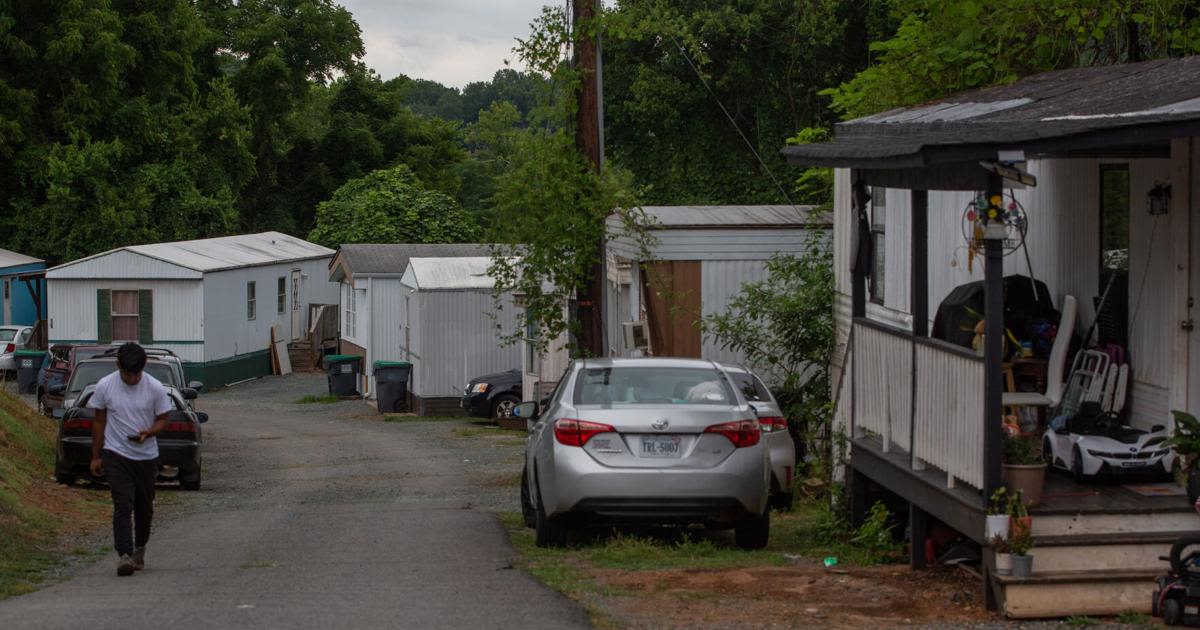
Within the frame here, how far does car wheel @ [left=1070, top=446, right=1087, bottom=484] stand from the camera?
8818 millimetres

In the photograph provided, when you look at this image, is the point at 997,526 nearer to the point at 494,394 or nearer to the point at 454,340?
the point at 494,394

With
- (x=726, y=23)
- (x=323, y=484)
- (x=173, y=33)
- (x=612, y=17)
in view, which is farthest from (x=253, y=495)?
(x=173, y=33)

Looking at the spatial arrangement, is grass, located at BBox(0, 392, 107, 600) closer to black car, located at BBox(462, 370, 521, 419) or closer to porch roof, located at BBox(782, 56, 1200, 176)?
porch roof, located at BBox(782, 56, 1200, 176)

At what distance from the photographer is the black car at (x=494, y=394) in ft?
99.0

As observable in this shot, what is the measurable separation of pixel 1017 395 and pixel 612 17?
8.01 metres

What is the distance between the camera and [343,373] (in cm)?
3775

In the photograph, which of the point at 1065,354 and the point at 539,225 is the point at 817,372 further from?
the point at 1065,354

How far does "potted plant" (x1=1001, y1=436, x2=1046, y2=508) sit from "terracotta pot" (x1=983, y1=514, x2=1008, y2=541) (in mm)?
240

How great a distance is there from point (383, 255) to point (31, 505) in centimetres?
2449

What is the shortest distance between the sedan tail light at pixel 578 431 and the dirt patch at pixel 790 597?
0.97 meters

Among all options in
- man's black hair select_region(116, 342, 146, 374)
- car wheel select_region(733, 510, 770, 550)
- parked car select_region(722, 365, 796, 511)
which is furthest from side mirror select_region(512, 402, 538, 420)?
man's black hair select_region(116, 342, 146, 374)

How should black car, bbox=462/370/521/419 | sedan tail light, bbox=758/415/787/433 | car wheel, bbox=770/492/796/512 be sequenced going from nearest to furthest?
sedan tail light, bbox=758/415/787/433 → car wheel, bbox=770/492/796/512 → black car, bbox=462/370/521/419

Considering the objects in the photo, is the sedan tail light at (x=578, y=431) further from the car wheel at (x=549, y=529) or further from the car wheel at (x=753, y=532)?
the car wheel at (x=753, y=532)

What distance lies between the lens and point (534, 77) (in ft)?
56.3
